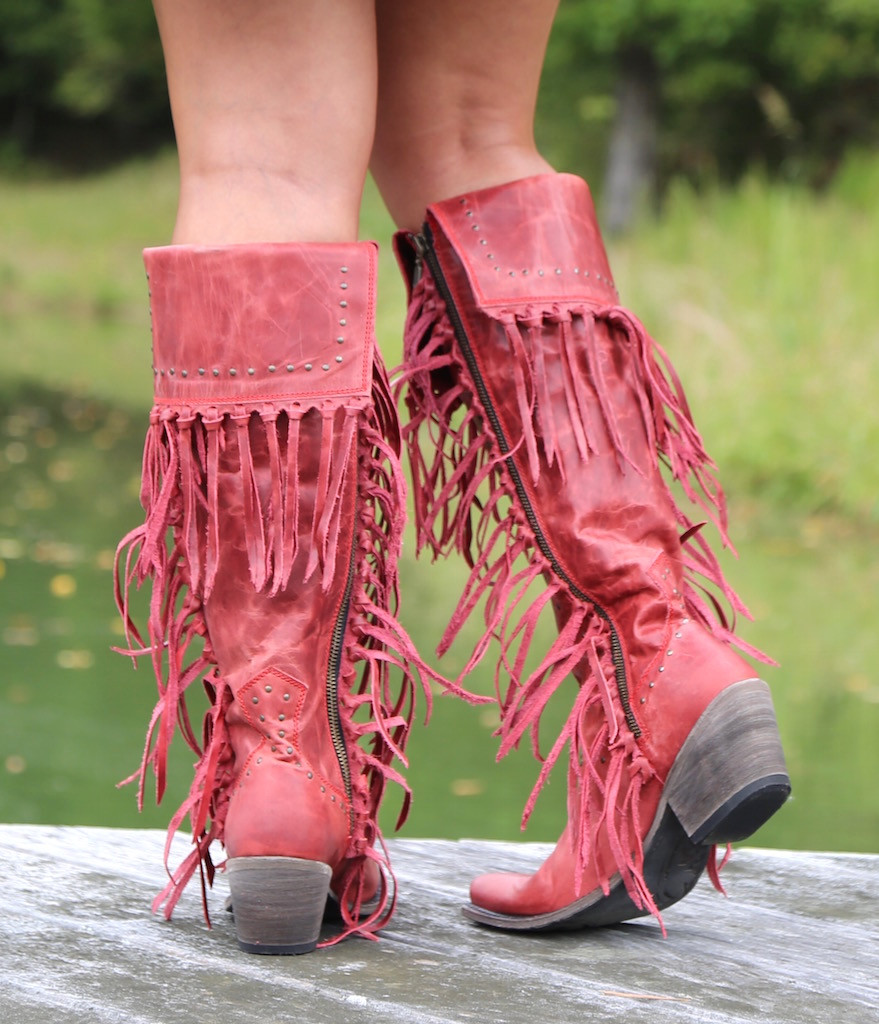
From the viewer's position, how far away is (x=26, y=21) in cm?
2231

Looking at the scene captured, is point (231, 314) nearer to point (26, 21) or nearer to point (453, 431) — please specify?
point (453, 431)

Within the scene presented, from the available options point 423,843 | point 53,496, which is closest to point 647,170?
point 53,496

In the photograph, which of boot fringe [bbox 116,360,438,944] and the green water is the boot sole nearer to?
boot fringe [bbox 116,360,438,944]

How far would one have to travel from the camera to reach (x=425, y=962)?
3.19 feet

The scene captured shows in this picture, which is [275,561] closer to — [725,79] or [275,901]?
[275,901]

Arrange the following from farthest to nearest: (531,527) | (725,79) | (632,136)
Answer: (725,79) < (632,136) < (531,527)

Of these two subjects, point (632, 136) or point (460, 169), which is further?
point (632, 136)

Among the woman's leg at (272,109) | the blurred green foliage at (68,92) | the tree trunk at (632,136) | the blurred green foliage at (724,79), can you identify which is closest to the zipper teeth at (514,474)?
the woman's leg at (272,109)

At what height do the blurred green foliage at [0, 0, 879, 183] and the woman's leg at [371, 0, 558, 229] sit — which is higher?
the blurred green foliage at [0, 0, 879, 183]

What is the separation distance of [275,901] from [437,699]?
65.5 inches

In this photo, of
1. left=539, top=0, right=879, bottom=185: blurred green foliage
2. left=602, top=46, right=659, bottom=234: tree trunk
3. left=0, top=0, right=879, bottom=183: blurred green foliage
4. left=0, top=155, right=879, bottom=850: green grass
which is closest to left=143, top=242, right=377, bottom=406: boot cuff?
left=0, top=155, right=879, bottom=850: green grass

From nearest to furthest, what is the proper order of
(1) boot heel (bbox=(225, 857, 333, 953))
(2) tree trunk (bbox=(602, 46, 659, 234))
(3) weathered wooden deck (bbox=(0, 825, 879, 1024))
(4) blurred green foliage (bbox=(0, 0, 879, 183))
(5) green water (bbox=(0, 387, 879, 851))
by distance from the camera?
(3) weathered wooden deck (bbox=(0, 825, 879, 1024))
(1) boot heel (bbox=(225, 857, 333, 953))
(5) green water (bbox=(0, 387, 879, 851))
(4) blurred green foliage (bbox=(0, 0, 879, 183))
(2) tree trunk (bbox=(602, 46, 659, 234))

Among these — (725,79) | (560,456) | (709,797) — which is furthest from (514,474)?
(725,79)

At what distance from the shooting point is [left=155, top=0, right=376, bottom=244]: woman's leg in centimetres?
98
